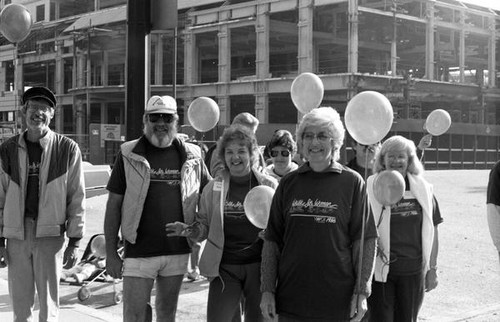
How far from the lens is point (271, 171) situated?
5637 mm

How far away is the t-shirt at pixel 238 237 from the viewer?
13.5 ft

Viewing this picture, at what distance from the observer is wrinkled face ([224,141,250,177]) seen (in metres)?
4.20

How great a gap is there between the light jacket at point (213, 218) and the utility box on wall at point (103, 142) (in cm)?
3376

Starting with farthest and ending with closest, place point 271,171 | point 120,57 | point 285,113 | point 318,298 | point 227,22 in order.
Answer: point 120,57 < point 285,113 < point 227,22 < point 271,171 < point 318,298

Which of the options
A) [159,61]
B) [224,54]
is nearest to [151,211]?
[224,54]

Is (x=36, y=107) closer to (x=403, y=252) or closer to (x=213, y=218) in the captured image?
(x=213, y=218)

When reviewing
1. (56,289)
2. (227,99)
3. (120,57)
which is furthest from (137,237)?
(120,57)

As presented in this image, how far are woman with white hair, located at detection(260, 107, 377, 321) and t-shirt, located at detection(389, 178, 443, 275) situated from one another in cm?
115

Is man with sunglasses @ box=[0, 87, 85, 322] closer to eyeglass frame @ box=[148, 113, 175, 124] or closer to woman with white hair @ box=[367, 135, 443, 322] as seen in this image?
eyeglass frame @ box=[148, 113, 175, 124]

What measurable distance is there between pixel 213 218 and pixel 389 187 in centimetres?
121

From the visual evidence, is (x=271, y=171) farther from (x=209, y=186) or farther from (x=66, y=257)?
(x=66, y=257)

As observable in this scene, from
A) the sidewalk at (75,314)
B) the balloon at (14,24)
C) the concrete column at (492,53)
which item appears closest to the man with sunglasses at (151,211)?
the sidewalk at (75,314)

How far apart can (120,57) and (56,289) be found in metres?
50.0

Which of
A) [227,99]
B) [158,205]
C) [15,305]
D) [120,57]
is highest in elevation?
[120,57]
